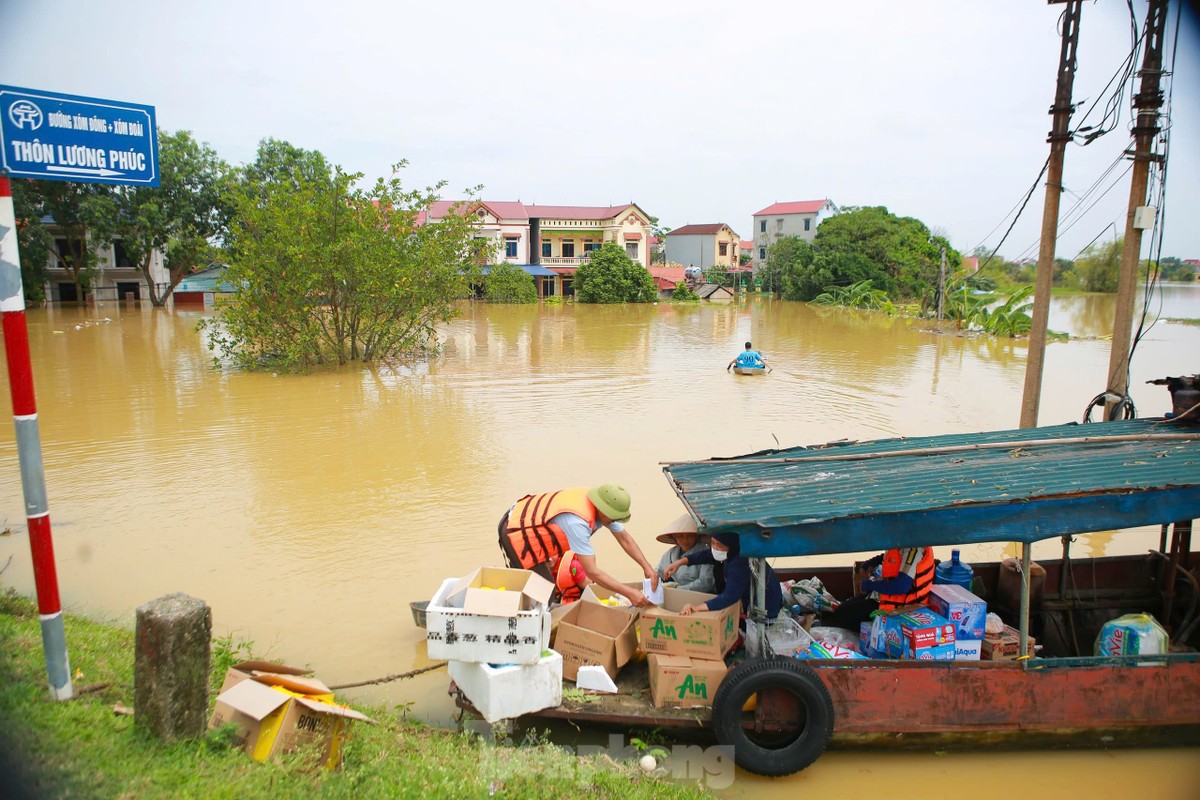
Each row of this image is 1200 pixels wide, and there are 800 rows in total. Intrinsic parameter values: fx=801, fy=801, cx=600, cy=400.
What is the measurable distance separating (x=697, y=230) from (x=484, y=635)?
71184 mm

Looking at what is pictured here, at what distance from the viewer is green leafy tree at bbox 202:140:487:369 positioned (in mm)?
18531

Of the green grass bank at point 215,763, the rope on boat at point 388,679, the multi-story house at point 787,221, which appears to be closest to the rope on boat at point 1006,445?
the green grass bank at point 215,763

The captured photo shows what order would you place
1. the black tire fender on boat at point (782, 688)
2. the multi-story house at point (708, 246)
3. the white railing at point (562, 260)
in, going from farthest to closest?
1. the multi-story house at point (708, 246)
2. the white railing at point (562, 260)
3. the black tire fender on boat at point (782, 688)

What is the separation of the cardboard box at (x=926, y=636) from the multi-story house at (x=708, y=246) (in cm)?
6689

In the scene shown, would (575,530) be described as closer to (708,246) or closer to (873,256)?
(873,256)

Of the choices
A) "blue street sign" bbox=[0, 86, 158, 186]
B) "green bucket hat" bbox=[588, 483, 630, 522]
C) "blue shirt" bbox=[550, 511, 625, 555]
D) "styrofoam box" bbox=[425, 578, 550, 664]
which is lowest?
"styrofoam box" bbox=[425, 578, 550, 664]

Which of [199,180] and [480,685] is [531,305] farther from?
[480,685]

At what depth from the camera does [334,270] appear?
18781 millimetres

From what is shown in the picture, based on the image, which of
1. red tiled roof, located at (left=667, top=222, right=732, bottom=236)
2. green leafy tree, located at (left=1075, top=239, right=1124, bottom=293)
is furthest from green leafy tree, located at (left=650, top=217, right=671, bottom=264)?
green leafy tree, located at (left=1075, top=239, right=1124, bottom=293)

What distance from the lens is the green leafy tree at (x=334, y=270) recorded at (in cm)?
1853

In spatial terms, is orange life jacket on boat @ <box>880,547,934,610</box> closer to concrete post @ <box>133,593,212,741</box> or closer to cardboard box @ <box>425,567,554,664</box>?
cardboard box @ <box>425,567,554,664</box>

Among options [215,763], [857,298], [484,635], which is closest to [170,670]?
[215,763]

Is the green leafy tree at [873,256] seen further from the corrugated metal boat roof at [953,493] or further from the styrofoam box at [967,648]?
the styrofoam box at [967,648]

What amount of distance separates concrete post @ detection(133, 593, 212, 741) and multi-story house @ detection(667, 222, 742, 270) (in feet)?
226
